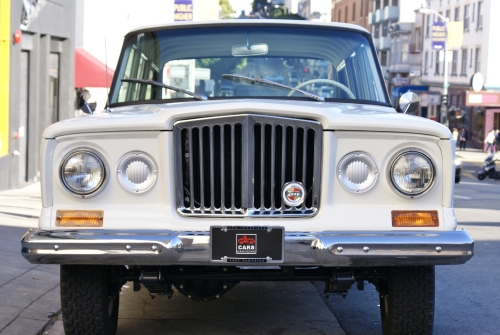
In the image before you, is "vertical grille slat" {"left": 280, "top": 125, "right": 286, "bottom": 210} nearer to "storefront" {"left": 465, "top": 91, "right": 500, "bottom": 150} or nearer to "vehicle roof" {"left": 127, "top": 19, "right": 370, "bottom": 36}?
"vehicle roof" {"left": 127, "top": 19, "right": 370, "bottom": 36}

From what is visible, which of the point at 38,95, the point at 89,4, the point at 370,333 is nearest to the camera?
the point at 370,333

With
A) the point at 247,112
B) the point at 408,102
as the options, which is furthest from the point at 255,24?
the point at 247,112

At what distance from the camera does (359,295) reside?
25.6ft

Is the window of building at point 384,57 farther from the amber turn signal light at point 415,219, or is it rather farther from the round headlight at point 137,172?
the round headlight at point 137,172

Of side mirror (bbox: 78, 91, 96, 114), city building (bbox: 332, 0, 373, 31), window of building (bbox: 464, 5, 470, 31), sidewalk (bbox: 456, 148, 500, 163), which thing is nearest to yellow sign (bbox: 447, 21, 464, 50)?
sidewalk (bbox: 456, 148, 500, 163)

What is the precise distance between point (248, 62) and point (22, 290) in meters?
2.60

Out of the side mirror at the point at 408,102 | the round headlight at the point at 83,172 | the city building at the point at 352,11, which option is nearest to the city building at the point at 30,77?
the side mirror at the point at 408,102

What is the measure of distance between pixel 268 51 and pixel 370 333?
2086 mm

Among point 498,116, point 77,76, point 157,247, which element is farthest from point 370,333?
point 498,116

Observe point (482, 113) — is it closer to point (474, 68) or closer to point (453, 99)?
point (474, 68)

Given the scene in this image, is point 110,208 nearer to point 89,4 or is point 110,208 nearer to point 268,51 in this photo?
point 268,51

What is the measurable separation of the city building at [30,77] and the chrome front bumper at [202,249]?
11.9 metres

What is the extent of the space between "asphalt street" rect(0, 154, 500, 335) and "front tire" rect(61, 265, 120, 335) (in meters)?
0.83

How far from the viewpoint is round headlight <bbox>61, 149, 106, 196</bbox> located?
5043mm
